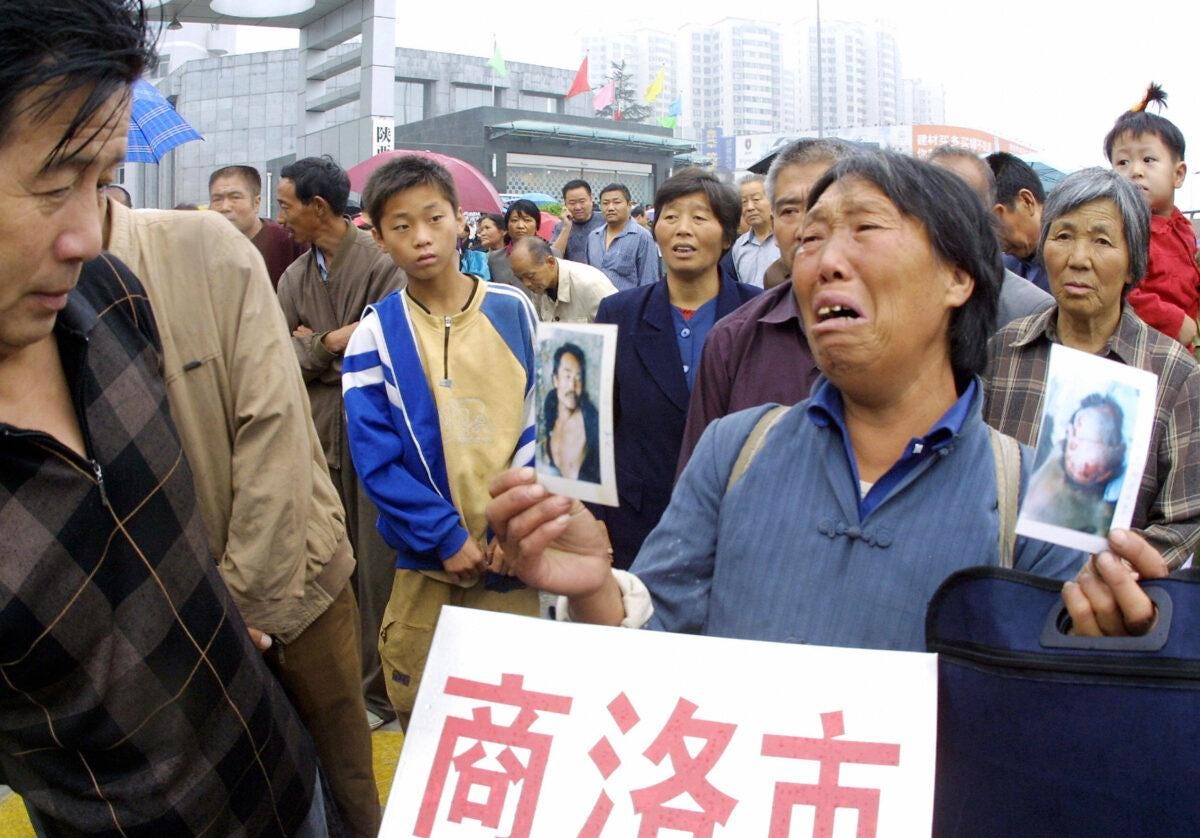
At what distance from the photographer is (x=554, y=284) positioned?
5469 mm

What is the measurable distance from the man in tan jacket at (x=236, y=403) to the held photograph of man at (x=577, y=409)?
0.87 meters

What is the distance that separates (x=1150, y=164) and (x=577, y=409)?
11.9 feet

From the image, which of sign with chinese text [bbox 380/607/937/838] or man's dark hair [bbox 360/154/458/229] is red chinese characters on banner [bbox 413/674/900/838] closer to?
sign with chinese text [bbox 380/607/937/838]

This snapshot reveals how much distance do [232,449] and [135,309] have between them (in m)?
0.43

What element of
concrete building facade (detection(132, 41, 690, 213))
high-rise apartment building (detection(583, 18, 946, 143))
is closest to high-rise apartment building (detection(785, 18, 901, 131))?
high-rise apartment building (detection(583, 18, 946, 143))

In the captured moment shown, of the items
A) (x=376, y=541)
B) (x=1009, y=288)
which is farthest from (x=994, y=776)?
(x=376, y=541)

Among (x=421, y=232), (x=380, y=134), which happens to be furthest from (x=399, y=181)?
(x=380, y=134)

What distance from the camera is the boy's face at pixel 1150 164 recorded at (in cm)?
412

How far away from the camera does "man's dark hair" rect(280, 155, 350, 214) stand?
4.28m

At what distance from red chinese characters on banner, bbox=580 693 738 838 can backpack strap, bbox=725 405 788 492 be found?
0.42 metres

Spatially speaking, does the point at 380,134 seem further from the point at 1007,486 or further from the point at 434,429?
the point at 1007,486

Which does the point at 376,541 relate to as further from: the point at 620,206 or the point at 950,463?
the point at 620,206

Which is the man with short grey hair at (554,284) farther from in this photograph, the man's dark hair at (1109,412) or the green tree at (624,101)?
the green tree at (624,101)

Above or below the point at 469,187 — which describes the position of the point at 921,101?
above
